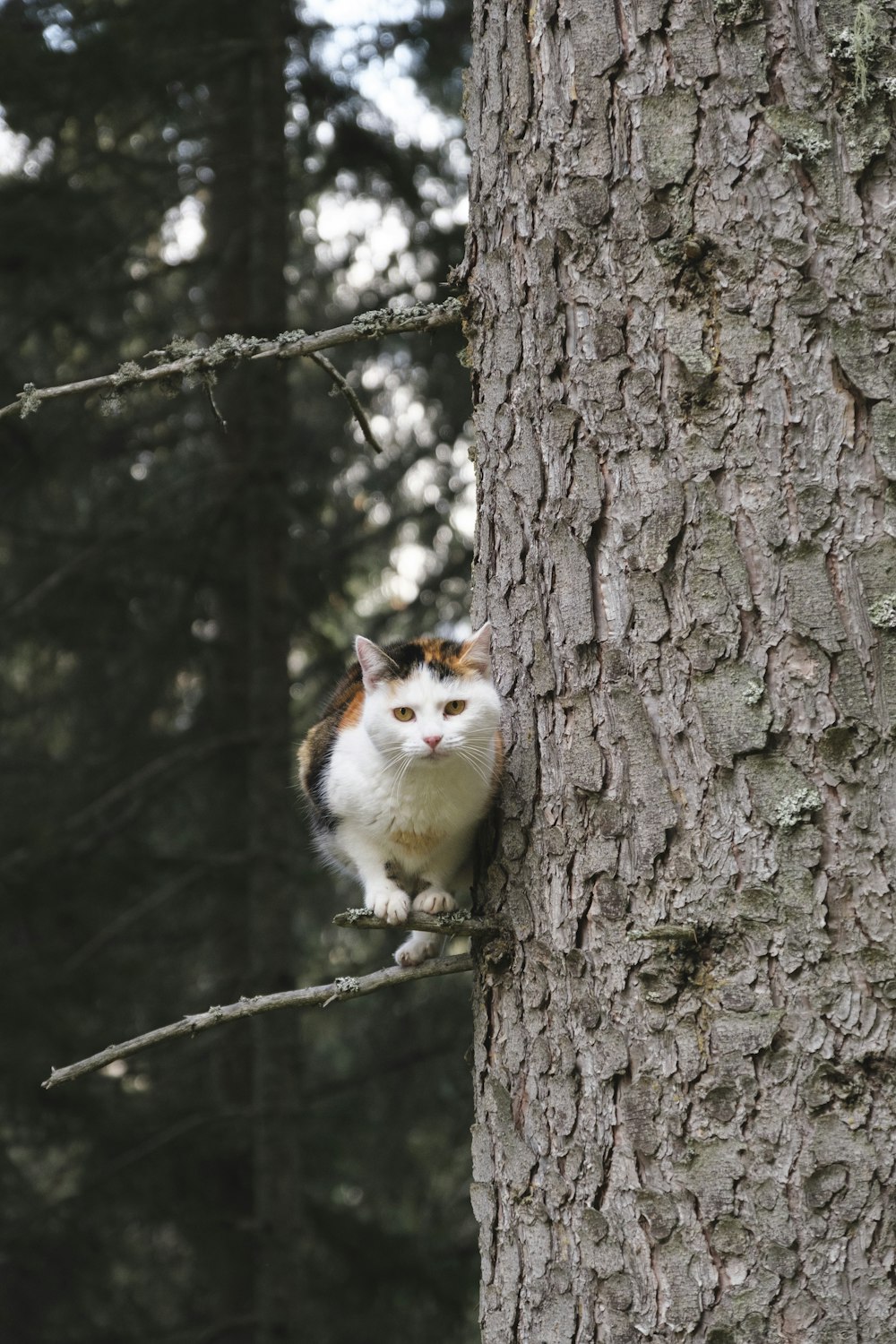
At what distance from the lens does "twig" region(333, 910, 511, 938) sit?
2.25 metres

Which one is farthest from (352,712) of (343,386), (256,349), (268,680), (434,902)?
(268,680)

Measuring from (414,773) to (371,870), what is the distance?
0.33m

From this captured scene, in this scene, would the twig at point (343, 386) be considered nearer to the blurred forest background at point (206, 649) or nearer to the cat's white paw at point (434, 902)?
the cat's white paw at point (434, 902)

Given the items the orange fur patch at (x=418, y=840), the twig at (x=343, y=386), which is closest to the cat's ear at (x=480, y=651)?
the orange fur patch at (x=418, y=840)

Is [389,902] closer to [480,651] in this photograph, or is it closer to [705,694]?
[480,651]

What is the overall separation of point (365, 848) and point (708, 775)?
3.60 feet

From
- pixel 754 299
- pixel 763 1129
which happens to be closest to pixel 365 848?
pixel 763 1129

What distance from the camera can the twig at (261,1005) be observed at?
7.28ft

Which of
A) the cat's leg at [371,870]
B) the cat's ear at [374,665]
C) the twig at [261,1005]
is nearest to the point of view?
the twig at [261,1005]

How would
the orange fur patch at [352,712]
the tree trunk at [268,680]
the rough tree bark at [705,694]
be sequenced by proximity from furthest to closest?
the tree trunk at [268,680] < the orange fur patch at [352,712] < the rough tree bark at [705,694]

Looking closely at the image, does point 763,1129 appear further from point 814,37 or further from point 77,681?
point 77,681

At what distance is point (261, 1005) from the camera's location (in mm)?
2281

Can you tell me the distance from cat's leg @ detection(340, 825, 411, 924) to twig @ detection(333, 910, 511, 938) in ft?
1.05

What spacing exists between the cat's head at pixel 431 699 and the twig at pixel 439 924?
0.39 m
